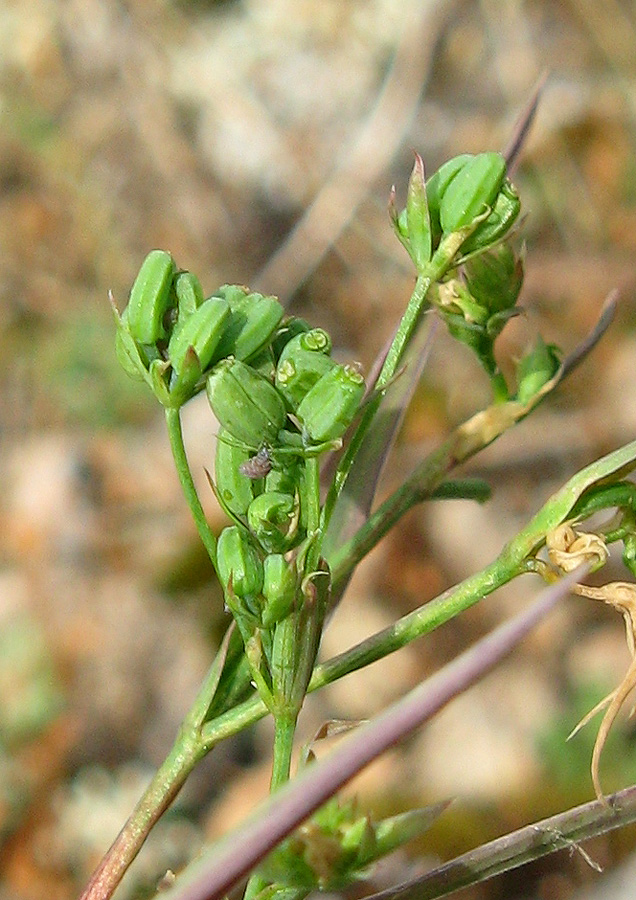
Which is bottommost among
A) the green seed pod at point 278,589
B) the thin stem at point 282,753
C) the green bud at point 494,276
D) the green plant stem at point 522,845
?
the green plant stem at point 522,845

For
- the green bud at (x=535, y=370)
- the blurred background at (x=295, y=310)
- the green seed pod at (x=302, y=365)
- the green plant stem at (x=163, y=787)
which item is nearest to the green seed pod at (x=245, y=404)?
the green seed pod at (x=302, y=365)

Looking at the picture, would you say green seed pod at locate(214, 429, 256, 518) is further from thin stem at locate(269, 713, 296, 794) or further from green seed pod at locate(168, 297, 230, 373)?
thin stem at locate(269, 713, 296, 794)

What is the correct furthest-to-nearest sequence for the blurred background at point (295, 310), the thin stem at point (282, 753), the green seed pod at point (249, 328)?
the blurred background at point (295, 310), the green seed pod at point (249, 328), the thin stem at point (282, 753)

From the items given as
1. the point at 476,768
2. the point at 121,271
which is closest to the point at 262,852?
the point at 476,768

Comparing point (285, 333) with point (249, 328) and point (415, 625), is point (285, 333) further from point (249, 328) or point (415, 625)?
point (415, 625)

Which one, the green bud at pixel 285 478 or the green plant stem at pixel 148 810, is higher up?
the green bud at pixel 285 478

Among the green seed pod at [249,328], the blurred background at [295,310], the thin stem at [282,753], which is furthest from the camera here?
the blurred background at [295,310]

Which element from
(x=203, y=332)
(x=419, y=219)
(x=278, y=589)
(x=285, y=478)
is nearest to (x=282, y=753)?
(x=278, y=589)

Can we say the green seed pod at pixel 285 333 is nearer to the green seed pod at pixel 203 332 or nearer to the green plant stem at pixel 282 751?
the green seed pod at pixel 203 332
